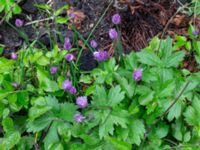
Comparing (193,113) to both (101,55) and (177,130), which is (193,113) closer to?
(177,130)

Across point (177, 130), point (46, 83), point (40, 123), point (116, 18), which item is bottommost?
point (177, 130)

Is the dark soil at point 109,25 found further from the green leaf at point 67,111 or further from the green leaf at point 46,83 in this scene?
the green leaf at point 67,111

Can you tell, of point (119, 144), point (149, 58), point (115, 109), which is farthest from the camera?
point (149, 58)

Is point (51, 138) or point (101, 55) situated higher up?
point (101, 55)

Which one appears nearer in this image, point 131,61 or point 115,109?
point 115,109

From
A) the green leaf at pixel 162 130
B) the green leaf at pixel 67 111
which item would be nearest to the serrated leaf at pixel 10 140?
the green leaf at pixel 67 111

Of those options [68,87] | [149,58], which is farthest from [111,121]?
[149,58]

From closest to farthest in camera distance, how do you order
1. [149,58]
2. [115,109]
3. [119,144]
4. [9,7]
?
[119,144], [115,109], [149,58], [9,7]
